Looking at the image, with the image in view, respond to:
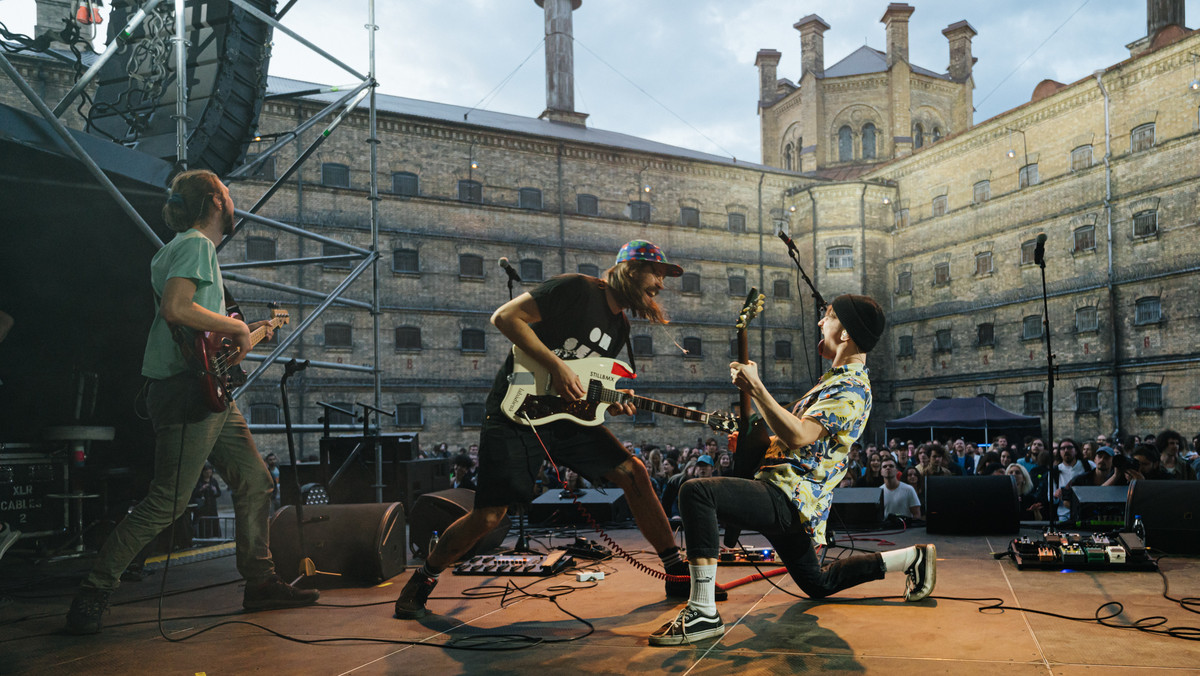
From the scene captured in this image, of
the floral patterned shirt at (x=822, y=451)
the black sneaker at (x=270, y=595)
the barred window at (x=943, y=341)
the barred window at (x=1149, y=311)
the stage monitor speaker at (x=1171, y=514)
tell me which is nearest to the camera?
the floral patterned shirt at (x=822, y=451)

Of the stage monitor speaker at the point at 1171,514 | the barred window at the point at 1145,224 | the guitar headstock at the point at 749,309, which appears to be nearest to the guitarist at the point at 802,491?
the guitar headstock at the point at 749,309

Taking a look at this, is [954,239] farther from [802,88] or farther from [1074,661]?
[1074,661]

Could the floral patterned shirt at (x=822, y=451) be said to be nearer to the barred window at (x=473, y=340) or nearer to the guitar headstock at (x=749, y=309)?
the guitar headstock at (x=749, y=309)

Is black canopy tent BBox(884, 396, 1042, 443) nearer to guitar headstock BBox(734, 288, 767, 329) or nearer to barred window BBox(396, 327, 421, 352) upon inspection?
barred window BBox(396, 327, 421, 352)

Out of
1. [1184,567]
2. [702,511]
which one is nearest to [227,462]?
[702,511]

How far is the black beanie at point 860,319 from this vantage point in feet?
13.2

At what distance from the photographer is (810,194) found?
35688 mm

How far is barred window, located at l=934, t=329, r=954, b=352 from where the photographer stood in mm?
32312

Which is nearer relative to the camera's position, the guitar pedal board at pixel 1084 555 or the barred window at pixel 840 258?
the guitar pedal board at pixel 1084 555

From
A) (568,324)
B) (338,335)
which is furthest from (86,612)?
(338,335)

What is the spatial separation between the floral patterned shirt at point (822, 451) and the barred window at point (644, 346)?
95.9 ft

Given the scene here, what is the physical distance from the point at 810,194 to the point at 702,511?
3405 centimetres

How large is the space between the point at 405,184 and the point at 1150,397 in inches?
1050

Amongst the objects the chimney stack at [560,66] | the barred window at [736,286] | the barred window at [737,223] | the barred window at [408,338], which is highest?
the chimney stack at [560,66]
